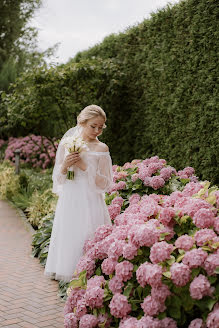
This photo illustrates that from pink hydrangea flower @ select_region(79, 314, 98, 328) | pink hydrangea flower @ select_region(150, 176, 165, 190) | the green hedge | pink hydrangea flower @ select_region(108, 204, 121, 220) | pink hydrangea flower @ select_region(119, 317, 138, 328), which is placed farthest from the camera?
the green hedge

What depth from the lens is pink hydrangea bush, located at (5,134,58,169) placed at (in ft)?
47.6

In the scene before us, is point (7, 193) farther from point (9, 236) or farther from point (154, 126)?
point (154, 126)

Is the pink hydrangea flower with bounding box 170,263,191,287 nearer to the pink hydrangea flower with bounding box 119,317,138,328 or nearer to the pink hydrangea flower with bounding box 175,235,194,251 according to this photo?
the pink hydrangea flower with bounding box 175,235,194,251

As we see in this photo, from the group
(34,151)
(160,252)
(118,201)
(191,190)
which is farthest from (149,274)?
(34,151)

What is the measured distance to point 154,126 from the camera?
8.54m

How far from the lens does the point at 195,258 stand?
2668 millimetres

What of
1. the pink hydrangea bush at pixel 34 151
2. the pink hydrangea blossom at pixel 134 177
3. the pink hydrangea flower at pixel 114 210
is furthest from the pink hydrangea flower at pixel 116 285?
the pink hydrangea bush at pixel 34 151

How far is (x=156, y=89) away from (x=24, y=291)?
5.08 m

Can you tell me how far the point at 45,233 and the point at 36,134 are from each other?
11160mm

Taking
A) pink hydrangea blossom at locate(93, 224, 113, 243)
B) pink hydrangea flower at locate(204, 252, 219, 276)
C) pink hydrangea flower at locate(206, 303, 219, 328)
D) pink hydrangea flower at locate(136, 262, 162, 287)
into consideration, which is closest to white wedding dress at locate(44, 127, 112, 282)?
pink hydrangea blossom at locate(93, 224, 113, 243)

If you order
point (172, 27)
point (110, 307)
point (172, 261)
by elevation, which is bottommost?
point (110, 307)

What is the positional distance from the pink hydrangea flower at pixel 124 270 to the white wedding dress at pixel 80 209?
1149 mm

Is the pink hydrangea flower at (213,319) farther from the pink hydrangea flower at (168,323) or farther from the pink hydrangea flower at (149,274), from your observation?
the pink hydrangea flower at (149,274)

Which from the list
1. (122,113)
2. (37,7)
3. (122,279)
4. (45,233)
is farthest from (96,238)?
(37,7)
